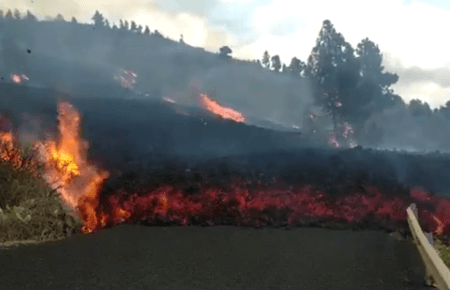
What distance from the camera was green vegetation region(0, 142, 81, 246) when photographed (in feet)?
32.4

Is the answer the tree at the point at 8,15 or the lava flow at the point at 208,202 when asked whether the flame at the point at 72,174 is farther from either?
the tree at the point at 8,15

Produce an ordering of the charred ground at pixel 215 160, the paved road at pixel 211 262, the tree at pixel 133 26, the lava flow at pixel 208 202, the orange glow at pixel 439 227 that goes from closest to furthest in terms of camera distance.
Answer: the paved road at pixel 211 262
the orange glow at pixel 439 227
the lava flow at pixel 208 202
the charred ground at pixel 215 160
the tree at pixel 133 26

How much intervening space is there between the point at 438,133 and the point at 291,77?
5885 cm

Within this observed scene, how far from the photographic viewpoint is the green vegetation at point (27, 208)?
989 centimetres

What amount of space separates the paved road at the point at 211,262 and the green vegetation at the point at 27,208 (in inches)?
27.6

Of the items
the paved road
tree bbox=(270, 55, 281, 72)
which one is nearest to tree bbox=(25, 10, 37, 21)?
tree bbox=(270, 55, 281, 72)

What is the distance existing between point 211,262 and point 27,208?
4.02 meters

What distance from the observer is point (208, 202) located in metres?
12.6

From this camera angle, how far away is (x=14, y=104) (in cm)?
4728

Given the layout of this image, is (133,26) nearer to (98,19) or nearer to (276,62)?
(98,19)

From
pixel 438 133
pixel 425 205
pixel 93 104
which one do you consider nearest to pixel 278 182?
pixel 425 205

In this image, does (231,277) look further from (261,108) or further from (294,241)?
(261,108)

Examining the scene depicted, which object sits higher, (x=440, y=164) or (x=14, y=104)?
(x=14, y=104)

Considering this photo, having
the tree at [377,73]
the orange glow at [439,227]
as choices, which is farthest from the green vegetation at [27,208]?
the tree at [377,73]
